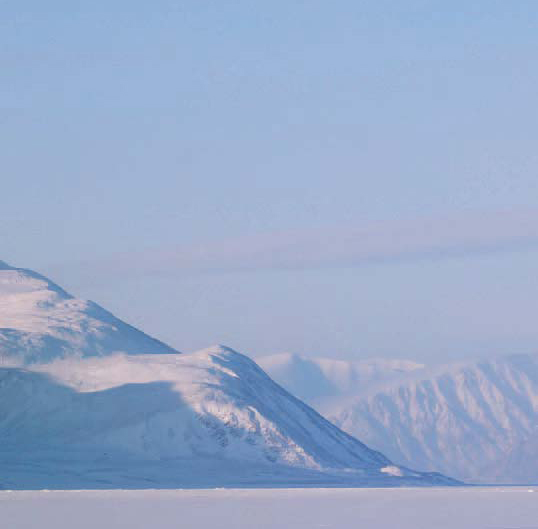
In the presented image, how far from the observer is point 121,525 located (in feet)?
220

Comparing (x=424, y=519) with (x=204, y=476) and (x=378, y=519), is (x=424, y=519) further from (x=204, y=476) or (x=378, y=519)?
(x=204, y=476)

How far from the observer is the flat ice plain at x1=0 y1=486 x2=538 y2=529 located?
67.4m

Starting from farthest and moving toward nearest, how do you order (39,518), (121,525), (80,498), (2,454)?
(2,454) → (80,498) → (39,518) → (121,525)

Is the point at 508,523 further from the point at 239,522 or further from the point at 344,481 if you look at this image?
the point at 344,481

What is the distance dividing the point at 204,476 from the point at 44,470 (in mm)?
21243

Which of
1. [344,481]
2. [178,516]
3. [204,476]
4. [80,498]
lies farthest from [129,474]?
[178,516]

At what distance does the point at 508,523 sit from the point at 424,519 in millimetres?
4588

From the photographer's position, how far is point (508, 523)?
224ft

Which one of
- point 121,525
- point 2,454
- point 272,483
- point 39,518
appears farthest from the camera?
point 2,454

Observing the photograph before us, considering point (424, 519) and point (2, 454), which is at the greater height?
point (2, 454)

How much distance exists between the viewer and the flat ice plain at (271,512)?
67.4 metres

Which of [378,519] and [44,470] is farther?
[44,470]

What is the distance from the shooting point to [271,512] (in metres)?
78.3

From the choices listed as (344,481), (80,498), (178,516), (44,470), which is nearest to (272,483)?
(344,481)
